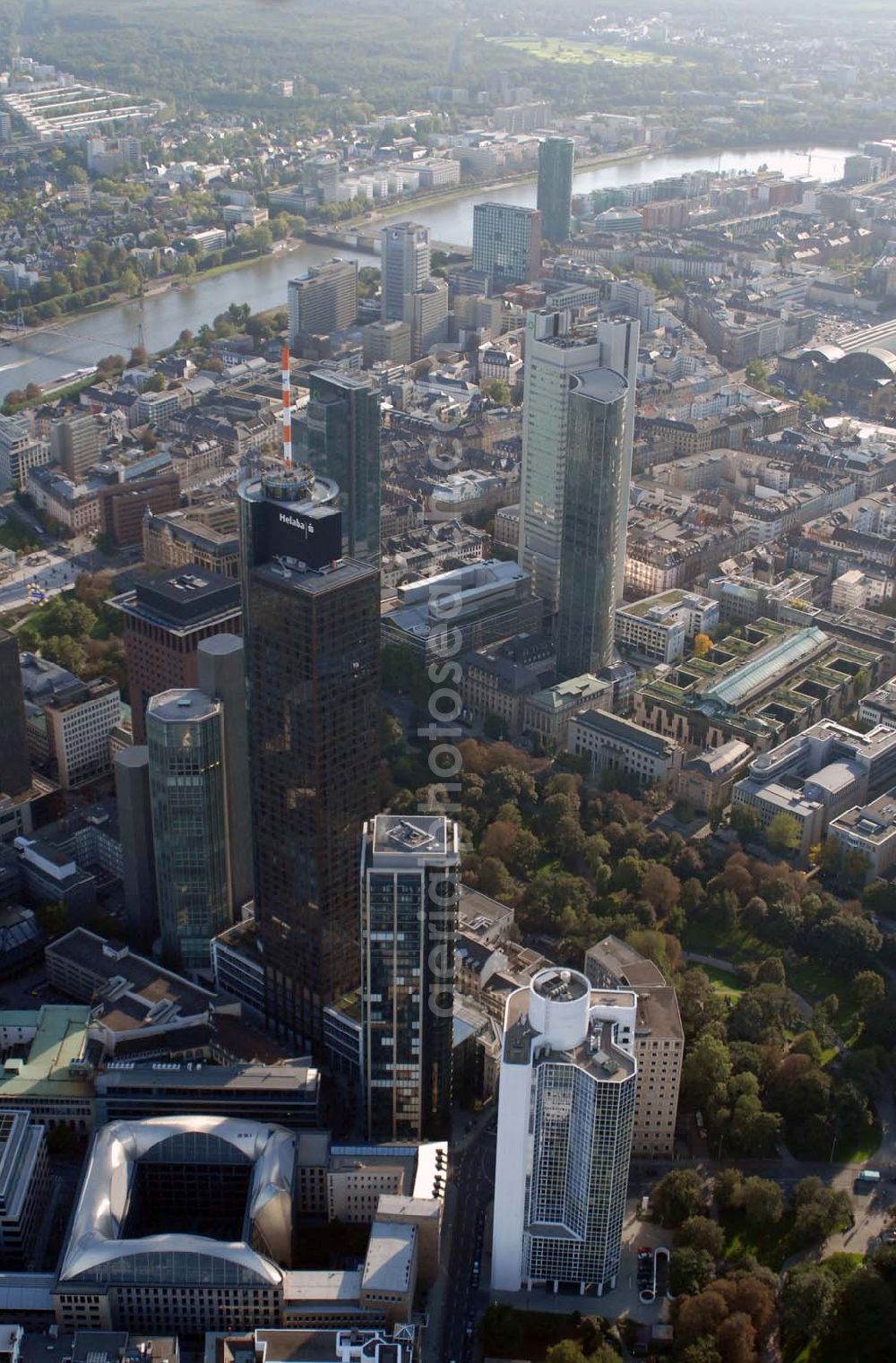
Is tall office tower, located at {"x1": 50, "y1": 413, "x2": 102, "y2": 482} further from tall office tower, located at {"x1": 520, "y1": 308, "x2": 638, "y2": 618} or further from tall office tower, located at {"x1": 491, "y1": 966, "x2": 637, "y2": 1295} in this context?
tall office tower, located at {"x1": 491, "y1": 966, "x2": 637, "y2": 1295}

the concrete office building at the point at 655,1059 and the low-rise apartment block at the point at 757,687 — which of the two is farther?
the low-rise apartment block at the point at 757,687

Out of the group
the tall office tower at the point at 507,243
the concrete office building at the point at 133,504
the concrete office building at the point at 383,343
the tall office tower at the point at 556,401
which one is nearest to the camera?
the tall office tower at the point at 556,401

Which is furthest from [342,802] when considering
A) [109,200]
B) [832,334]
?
[109,200]

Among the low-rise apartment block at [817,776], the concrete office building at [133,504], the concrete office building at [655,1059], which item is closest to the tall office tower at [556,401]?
the low-rise apartment block at [817,776]

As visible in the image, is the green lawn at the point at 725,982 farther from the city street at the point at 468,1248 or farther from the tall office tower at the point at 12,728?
the tall office tower at the point at 12,728

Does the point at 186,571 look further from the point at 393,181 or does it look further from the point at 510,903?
the point at 393,181

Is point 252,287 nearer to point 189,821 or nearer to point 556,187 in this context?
point 556,187
